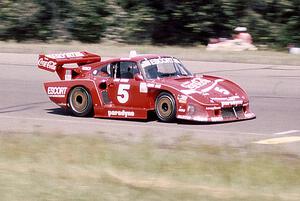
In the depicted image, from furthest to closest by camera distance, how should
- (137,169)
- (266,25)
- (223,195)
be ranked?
1. (266,25)
2. (137,169)
3. (223,195)

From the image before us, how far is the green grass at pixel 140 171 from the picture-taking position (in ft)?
24.0

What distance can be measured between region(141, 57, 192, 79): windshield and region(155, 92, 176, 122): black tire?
1.78ft

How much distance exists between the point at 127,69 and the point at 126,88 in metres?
0.41

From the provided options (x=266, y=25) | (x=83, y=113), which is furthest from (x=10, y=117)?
(x=266, y=25)

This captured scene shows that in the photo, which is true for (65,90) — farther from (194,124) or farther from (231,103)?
(231,103)

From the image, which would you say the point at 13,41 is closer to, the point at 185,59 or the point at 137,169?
the point at 185,59

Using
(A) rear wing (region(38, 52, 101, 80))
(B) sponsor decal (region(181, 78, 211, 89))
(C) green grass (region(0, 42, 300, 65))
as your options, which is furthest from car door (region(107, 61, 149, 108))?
(C) green grass (region(0, 42, 300, 65))

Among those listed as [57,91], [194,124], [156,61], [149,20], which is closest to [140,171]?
[194,124]

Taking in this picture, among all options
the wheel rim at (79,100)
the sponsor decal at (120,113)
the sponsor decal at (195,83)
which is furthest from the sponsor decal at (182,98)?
the wheel rim at (79,100)

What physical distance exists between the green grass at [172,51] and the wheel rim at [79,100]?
26.7ft

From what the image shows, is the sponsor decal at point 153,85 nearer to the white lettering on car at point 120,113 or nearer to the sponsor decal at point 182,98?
the sponsor decal at point 182,98

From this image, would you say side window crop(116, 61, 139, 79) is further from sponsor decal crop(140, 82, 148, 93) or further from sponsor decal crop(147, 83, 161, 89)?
sponsor decal crop(147, 83, 161, 89)

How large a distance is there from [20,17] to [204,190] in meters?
25.5

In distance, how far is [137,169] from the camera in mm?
8914
